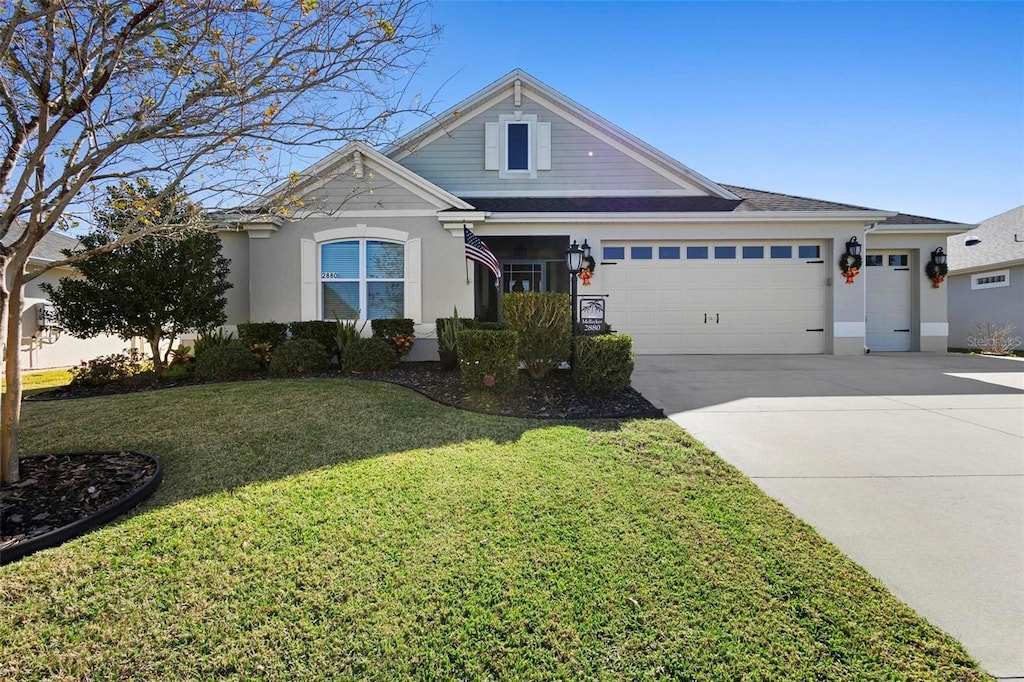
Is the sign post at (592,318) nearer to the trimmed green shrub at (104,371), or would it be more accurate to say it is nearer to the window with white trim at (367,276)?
the window with white trim at (367,276)

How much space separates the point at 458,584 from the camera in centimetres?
222

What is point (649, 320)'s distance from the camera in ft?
34.1

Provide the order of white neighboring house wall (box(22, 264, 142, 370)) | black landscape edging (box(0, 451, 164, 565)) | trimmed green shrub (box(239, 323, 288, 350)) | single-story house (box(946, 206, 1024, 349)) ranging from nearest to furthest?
black landscape edging (box(0, 451, 164, 565)) < trimmed green shrub (box(239, 323, 288, 350)) < white neighboring house wall (box(22, 264, 142, 370)) < single-story house (box(946, 206, 1024, 349))

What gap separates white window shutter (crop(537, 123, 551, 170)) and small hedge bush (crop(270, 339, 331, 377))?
7521 millimetres

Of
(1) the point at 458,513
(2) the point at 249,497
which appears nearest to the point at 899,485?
(1) the point at 458,513

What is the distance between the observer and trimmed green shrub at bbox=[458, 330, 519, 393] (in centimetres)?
570

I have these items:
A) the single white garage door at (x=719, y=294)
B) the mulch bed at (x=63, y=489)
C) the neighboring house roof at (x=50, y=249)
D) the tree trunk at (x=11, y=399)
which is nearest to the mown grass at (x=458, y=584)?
the mulch bed at (x=63, y=489)

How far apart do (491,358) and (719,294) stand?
7.25 meters

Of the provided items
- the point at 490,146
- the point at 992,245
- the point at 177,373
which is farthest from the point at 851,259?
the point at 177,373

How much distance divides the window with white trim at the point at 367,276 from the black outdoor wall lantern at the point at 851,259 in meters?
10.4

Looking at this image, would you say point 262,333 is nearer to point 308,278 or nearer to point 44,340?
point 308,278

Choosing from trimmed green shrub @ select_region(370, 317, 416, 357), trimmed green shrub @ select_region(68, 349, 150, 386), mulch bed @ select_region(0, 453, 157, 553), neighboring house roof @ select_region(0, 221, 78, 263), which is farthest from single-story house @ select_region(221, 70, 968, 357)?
neighboring house roof @ select_region(0, 221, 78, 263)

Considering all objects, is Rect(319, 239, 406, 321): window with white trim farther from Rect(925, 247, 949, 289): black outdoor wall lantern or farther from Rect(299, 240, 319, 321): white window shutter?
Rect(925, 247, 949, 289): black outdoor wall lantern

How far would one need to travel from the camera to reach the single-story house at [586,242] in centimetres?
918
